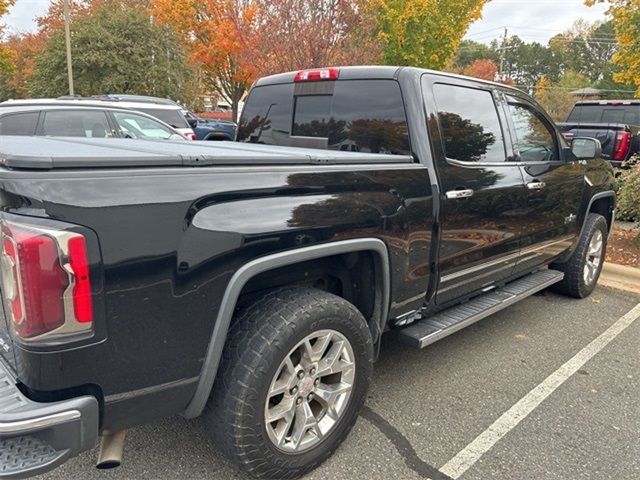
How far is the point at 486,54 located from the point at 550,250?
8520 cm

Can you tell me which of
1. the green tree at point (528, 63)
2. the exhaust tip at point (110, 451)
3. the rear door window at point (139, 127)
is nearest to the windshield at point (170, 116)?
the rear door window at point (139, 127)

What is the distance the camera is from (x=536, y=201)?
3.80 m

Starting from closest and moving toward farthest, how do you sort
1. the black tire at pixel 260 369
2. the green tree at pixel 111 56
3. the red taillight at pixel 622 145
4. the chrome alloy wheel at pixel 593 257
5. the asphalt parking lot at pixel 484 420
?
1. the black tire at pixel 260 369
2. the asphalt parking lot at pixel 484 420
3. the chrome alloy wheel at pixel 593 257
4. the red taillight at pixel 622 145
5. the green tree at pixel 111 56

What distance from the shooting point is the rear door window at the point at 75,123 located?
22.8 ft

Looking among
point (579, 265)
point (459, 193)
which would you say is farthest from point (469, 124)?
point (579, 265)

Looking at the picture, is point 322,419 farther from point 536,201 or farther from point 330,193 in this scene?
point 536,201

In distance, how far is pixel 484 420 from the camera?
2.91 m

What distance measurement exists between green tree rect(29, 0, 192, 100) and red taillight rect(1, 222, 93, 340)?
2550cm

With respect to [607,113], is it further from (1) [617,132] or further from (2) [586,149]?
(2) [586,149]

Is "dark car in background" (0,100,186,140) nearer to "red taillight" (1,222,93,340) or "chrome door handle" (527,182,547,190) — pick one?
"chrome door handle" (527,182,547,190)

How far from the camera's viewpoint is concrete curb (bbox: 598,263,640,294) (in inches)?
212

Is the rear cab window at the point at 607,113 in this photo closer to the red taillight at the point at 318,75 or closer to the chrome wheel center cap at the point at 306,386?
the red taillight at the point at 318,75

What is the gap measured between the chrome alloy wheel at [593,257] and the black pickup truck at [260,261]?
1609 millimetres

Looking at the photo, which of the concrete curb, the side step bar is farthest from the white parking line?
the concrete curb
